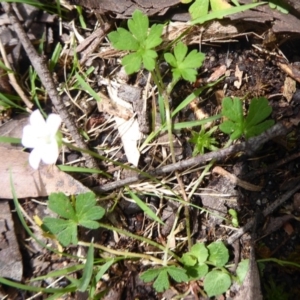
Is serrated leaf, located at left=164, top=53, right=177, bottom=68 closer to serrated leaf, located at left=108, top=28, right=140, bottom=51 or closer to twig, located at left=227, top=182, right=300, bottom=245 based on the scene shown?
serrated leaf, located at left=108, top=28, right=140, bottom=51

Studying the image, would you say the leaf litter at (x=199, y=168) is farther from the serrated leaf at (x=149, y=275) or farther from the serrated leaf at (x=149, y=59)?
the serrated leaf at (x=149, y=59)

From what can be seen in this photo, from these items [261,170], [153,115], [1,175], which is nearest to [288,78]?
[261,170]

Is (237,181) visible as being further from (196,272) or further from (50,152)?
(50,152)

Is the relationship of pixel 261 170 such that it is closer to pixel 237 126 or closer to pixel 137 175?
pixel 237 126

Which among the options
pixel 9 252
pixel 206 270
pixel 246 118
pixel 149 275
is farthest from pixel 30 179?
pixel 246 118

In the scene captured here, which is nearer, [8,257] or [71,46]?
[8,257]

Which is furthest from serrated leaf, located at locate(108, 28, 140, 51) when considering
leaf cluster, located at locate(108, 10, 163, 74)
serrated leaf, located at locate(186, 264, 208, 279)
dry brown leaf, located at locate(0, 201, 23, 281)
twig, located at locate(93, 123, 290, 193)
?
serrated leaf, located at locate(186, 264, 208, 279)
